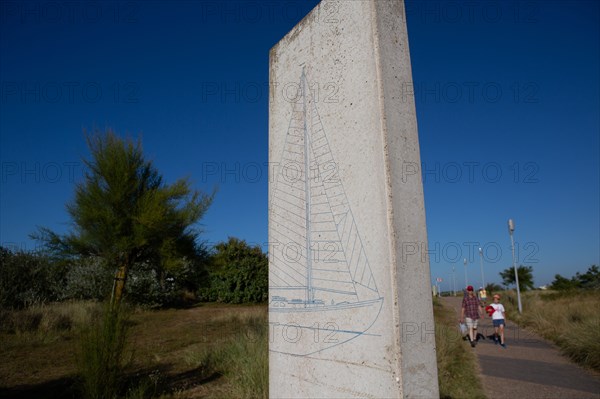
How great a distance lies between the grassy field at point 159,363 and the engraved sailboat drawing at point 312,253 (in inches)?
80.7

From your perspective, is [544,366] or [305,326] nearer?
[305,326]

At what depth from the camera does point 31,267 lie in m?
14.5

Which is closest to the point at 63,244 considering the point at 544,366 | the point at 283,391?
the point at 283,391

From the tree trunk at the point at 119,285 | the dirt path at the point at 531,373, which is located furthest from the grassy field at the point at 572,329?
the tree trunk at the point at 119,285

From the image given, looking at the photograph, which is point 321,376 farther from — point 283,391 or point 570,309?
point 570,309

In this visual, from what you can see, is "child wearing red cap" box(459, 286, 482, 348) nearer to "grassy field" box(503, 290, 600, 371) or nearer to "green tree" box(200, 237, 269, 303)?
"grassy field" box(503, 290, 600, 371)

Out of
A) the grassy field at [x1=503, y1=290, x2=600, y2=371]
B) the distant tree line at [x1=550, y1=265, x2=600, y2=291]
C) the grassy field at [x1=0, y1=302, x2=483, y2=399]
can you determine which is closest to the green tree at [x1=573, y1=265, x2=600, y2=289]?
the distant tree line at [x1=550, y1=265, x2=600, y2=291]

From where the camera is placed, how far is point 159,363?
6.21 metres

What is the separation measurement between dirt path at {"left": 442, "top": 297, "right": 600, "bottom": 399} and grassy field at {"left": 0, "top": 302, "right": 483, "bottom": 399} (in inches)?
13.1

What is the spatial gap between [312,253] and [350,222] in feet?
1.38

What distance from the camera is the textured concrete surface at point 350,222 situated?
1.86 metres

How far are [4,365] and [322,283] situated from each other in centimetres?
633

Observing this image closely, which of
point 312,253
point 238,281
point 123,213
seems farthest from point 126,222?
point 238,281

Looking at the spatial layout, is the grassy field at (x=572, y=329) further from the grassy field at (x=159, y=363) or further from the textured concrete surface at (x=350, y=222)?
the textured concrete surface at (x=350, y=222)
